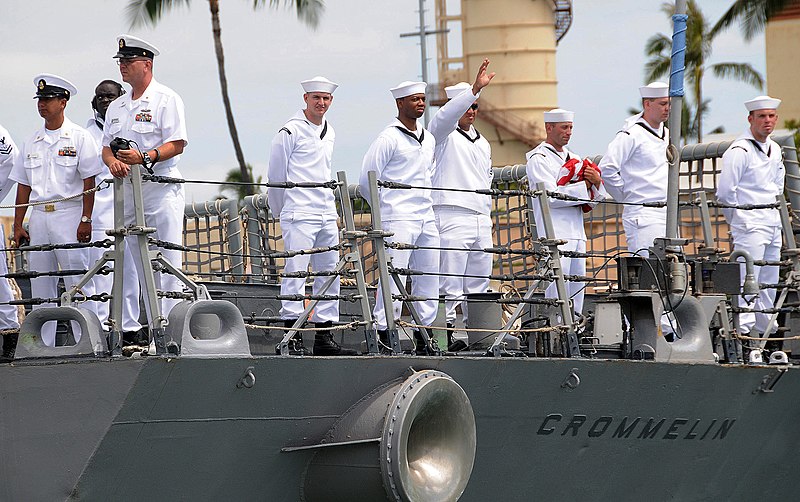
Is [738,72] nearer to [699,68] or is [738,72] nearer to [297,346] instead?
[699,68]

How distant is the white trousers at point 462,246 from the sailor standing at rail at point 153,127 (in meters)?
2.15

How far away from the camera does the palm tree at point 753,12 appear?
114 ft

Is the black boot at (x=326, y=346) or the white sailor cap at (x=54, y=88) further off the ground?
the white sailor cap at (x=54, y=88)

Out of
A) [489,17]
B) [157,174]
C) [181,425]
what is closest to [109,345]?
[181,425]

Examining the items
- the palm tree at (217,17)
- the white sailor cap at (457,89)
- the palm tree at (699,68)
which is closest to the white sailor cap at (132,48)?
the white sailor cap at (457,89)

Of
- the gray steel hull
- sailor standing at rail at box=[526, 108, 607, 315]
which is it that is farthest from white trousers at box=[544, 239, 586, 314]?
the gray steel hull

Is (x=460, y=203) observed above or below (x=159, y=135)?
below

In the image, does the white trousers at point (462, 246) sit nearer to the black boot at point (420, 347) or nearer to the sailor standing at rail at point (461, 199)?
the sailor standing at rail at point (461, 199)

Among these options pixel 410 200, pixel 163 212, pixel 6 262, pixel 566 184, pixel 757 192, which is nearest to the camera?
pixel 163 212

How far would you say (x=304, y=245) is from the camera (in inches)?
364

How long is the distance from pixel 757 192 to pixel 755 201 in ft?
0.27

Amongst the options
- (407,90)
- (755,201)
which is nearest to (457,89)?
(407,90)

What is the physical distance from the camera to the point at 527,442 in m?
8.19

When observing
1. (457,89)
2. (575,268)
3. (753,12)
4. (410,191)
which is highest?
(753,12)
